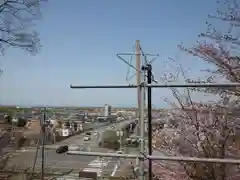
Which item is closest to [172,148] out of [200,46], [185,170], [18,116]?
[185,170]

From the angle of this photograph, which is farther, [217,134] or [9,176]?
[9,176]

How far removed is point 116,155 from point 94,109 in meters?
0.74

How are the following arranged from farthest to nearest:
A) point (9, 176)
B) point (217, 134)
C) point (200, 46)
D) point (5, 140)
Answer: point (9, 176) < point (5, 140) < point (200, 46) < point (217, 134)

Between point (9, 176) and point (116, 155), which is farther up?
point (116, 155)

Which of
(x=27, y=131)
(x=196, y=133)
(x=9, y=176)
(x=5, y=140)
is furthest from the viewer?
(x=9, y=176)

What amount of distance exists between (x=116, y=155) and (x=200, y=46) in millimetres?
2348

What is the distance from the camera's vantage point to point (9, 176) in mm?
4746

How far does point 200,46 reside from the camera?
3.26m

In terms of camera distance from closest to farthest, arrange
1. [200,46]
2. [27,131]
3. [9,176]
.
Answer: [200,46] < [27,131] < [9,176]

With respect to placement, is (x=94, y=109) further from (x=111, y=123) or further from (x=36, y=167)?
(x=36, y=167)

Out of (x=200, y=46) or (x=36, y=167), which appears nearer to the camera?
(x=200, y=46)

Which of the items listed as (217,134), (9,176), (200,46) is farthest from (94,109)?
(9,176)

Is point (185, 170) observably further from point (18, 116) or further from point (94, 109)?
point (18, 116)

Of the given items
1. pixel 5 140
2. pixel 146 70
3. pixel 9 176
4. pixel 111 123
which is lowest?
pixel 9 176
